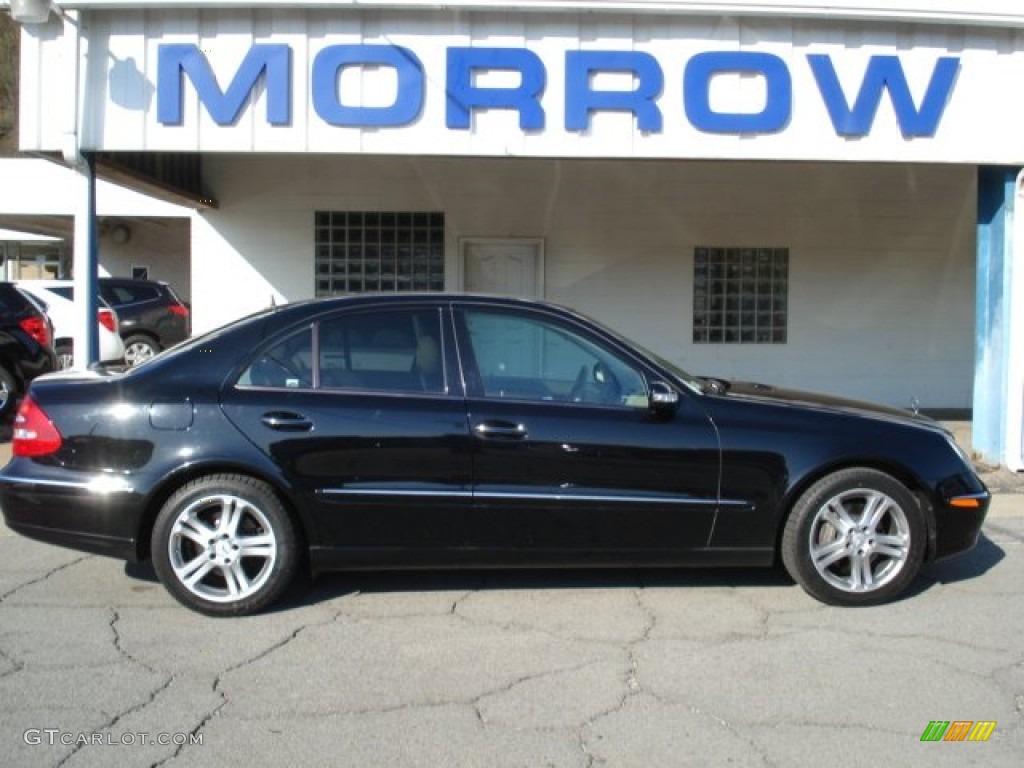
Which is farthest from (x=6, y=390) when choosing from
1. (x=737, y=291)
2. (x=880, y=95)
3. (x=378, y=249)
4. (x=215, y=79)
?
(x=880, y=95)

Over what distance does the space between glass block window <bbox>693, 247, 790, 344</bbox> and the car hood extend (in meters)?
6.60

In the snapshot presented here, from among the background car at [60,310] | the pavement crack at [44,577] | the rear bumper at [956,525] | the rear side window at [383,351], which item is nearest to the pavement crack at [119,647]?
the pavement crack at [44,577]

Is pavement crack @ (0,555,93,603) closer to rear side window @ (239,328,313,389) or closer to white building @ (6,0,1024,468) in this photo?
rear side window @ (239,328,313,389)

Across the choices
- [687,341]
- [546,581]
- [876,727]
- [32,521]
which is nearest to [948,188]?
[687,341]

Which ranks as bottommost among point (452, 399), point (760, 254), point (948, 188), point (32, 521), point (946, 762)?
point (946, 762)

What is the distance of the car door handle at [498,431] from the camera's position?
4730 mm

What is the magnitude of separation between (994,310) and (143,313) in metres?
12.1

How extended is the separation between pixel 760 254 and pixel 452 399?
26.6 ft

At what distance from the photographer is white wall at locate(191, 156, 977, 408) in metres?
11.7

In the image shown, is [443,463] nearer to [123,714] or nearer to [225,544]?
[225,544]

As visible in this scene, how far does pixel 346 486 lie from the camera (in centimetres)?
471

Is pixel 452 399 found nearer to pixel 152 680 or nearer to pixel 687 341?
pixel 152 680

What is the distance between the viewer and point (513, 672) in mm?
4168

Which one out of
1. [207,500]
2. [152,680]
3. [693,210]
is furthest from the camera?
[693,210]
